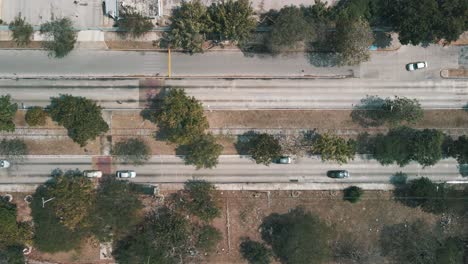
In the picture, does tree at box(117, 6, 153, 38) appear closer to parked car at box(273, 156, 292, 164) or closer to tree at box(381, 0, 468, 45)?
parked car at box(273, 156, 292, 164)

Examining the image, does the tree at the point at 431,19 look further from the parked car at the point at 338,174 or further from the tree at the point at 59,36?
the tree at the point at 59,36

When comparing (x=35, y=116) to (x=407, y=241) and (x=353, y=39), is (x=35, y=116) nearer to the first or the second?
Result: (x=353, y=39)

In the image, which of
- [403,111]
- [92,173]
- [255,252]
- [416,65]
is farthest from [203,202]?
[416,65]

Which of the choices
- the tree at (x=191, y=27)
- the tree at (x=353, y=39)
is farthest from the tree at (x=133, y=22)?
the tree at (x=353, y=39)

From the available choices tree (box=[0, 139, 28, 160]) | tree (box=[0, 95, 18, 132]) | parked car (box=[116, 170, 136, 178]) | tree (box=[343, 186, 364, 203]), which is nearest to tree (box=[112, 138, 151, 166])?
parked car (box=[116, 170, 136, 178])

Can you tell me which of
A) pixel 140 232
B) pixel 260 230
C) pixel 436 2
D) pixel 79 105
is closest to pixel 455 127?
pixel 436 2

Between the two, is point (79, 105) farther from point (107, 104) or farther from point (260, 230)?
point (260, 230)
